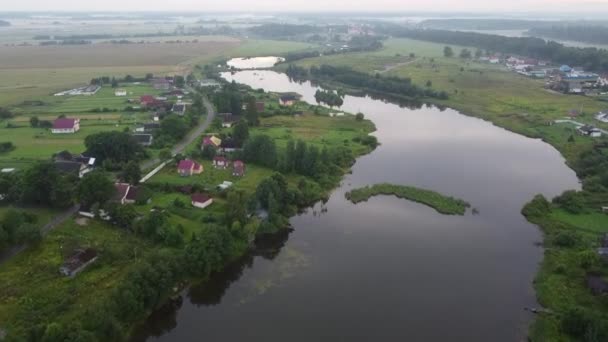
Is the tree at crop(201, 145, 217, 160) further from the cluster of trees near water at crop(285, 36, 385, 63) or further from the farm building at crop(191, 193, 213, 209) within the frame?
the cluster of trees near water at crop(285, 36, 385, 63)

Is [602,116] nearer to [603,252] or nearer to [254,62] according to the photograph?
[603,252]

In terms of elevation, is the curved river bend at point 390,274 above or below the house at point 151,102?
below

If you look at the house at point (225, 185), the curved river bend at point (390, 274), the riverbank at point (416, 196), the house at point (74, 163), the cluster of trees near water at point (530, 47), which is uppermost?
the cluster of trees near water at point (530, 47)

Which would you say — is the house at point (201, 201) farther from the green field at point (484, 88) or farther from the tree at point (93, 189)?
the green field at point (484, 88)

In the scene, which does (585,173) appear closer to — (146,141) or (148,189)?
(148,189)

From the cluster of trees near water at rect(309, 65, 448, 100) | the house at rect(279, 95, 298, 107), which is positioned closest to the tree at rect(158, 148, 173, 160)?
the house at rect(279, 95, 298, 107)

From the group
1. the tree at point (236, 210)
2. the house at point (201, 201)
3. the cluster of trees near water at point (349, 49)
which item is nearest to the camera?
the tree at point (236, 210)

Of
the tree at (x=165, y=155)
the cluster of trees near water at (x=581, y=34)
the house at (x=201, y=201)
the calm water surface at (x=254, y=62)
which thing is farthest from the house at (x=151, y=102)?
the cluster of trees near water at (x=581, y=34)
